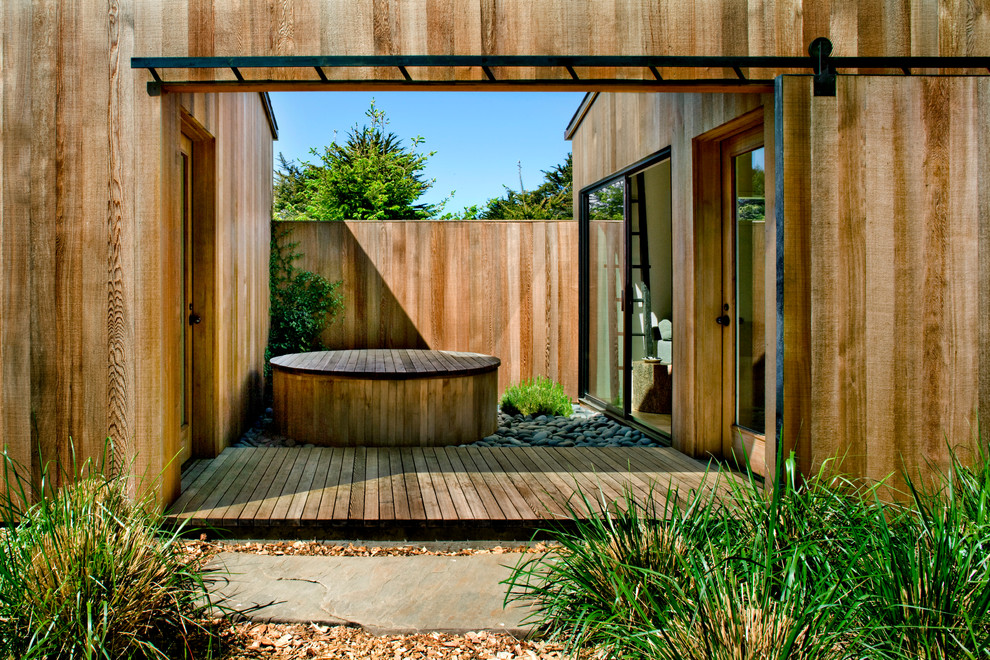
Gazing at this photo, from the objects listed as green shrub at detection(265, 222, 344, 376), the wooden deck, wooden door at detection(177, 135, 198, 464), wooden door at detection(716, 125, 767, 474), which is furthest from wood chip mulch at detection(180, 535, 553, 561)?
green shrub at detection(265, 222, 344, 376)

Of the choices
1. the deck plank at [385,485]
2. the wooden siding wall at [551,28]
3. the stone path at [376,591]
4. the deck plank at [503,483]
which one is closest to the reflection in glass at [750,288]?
the wooden siding wall at [551,28]

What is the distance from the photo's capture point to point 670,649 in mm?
1617

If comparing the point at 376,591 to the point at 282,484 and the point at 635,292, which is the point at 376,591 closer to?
the point at 282,484

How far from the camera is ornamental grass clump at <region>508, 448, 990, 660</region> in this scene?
1.57m

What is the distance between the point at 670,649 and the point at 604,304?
4.77 metres

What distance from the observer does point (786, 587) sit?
1.60 m

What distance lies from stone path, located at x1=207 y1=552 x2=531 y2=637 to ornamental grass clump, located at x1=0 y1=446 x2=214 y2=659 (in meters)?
0.24

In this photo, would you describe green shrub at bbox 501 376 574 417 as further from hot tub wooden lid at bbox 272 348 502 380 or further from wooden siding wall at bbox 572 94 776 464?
wooden siding wall at bbox 572 94 776 464

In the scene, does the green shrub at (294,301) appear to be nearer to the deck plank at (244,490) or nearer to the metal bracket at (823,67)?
the deck plank at (244,490)

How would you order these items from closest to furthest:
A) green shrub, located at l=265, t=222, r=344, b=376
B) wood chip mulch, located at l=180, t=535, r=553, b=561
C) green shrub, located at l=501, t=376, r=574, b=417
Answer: wood chip mulch, located at l=180, t=535, r=553, b=561 → green shrub, located at l=501, t=376, r=574, b=417 → green shrub, located at l=265, t=222, r=344, b=376

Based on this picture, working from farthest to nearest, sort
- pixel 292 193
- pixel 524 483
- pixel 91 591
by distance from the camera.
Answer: pixel 292 193 → pixel 524 483 → pixel 91 591

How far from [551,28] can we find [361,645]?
8.09ft

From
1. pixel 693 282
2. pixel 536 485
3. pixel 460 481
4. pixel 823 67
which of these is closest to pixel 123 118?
pixel 460 481

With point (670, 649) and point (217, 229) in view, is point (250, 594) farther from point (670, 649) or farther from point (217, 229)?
point (217, 229)
